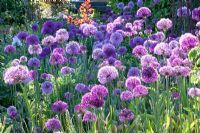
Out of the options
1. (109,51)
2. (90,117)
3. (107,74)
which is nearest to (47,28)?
(109,51)

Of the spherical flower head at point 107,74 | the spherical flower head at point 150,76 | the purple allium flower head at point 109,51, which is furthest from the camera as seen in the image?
the purple allium flower head at point 109,51

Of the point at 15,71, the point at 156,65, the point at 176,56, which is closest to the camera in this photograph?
the point at 15,71

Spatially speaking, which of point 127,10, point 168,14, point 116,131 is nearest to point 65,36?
point 116,131

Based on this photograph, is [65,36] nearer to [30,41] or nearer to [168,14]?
[30,41]

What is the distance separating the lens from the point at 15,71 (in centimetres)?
258

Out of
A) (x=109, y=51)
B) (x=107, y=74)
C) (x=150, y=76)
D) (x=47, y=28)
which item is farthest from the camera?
(x=47, y=28)

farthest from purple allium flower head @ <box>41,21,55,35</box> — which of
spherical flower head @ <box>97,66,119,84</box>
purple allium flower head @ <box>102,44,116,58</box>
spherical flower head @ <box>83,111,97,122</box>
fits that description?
spherical flower head @ <box>83,111,97,122</box>

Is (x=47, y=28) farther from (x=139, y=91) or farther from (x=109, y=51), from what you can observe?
(x=139, y=91)

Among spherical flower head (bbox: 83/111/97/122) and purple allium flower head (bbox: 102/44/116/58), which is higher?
purple allium flower head (bbox: 102/44/116/58)

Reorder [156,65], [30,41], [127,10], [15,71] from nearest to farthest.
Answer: [15,71]
[156,65]
[30,41]
[127,10]

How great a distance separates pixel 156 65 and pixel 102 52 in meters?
0.86

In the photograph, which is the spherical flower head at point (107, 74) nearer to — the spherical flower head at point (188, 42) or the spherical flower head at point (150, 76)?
the spherical flower head at point (150, 76)

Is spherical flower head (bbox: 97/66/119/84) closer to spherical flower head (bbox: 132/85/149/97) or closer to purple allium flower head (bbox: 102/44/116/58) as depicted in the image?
spherical flower head (bbox: 132/85/149/97)

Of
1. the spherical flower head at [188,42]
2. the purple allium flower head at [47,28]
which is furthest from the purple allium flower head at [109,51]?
the purple allium flower head at [47,28]
